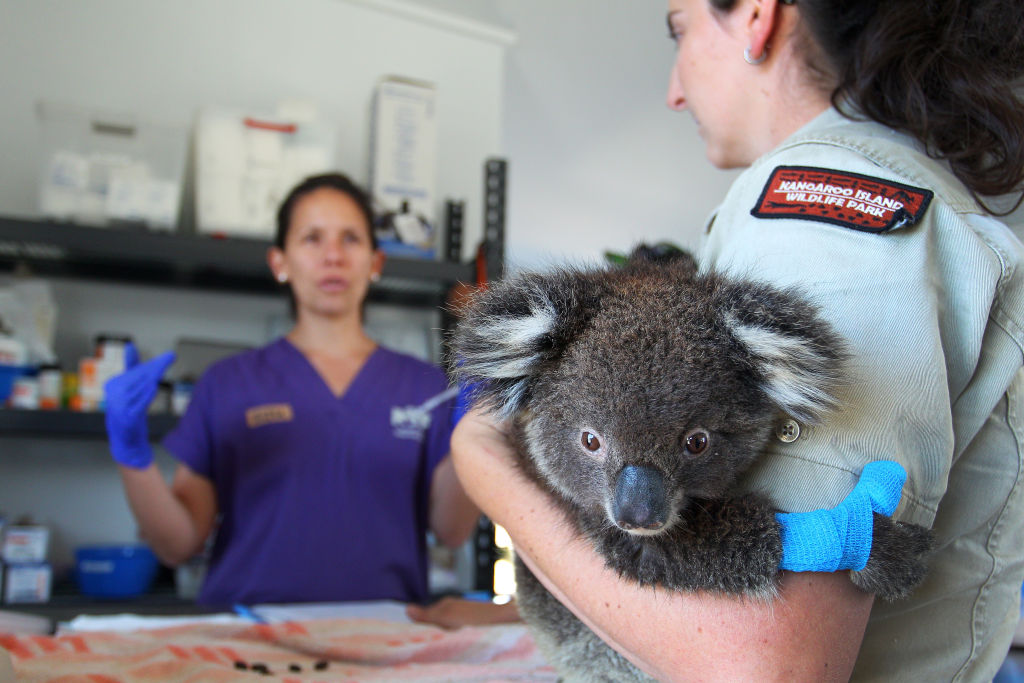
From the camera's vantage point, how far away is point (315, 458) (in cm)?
223

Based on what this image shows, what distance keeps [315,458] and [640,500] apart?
169 cm

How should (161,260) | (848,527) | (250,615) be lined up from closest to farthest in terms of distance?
(848,527) → (250,615) → (161,260)

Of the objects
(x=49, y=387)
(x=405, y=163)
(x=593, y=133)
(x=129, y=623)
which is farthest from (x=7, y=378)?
(x=593, y=133)

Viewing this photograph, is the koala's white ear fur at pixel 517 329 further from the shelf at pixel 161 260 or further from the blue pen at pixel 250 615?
the shelf at pixel 161 260

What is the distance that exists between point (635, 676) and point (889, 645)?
279mm

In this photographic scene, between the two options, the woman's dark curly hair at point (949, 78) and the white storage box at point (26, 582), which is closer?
the woman's dark curly hair at point (949, 78)

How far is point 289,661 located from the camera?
4.13 ft

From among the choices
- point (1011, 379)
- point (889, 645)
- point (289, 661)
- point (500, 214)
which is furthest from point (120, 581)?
point (1011, 379)

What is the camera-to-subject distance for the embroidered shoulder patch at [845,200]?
0.72m

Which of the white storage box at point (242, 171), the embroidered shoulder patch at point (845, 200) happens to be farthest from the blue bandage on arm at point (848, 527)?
the white storage box at point (242, 171)

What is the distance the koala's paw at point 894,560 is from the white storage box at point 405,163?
99.2 inches

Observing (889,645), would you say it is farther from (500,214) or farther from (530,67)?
(530,67)

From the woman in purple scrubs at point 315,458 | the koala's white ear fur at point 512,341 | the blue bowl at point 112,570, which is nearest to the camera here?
the koala's white ear fur at point 512,341

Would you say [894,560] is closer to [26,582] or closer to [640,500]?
[640,500]
